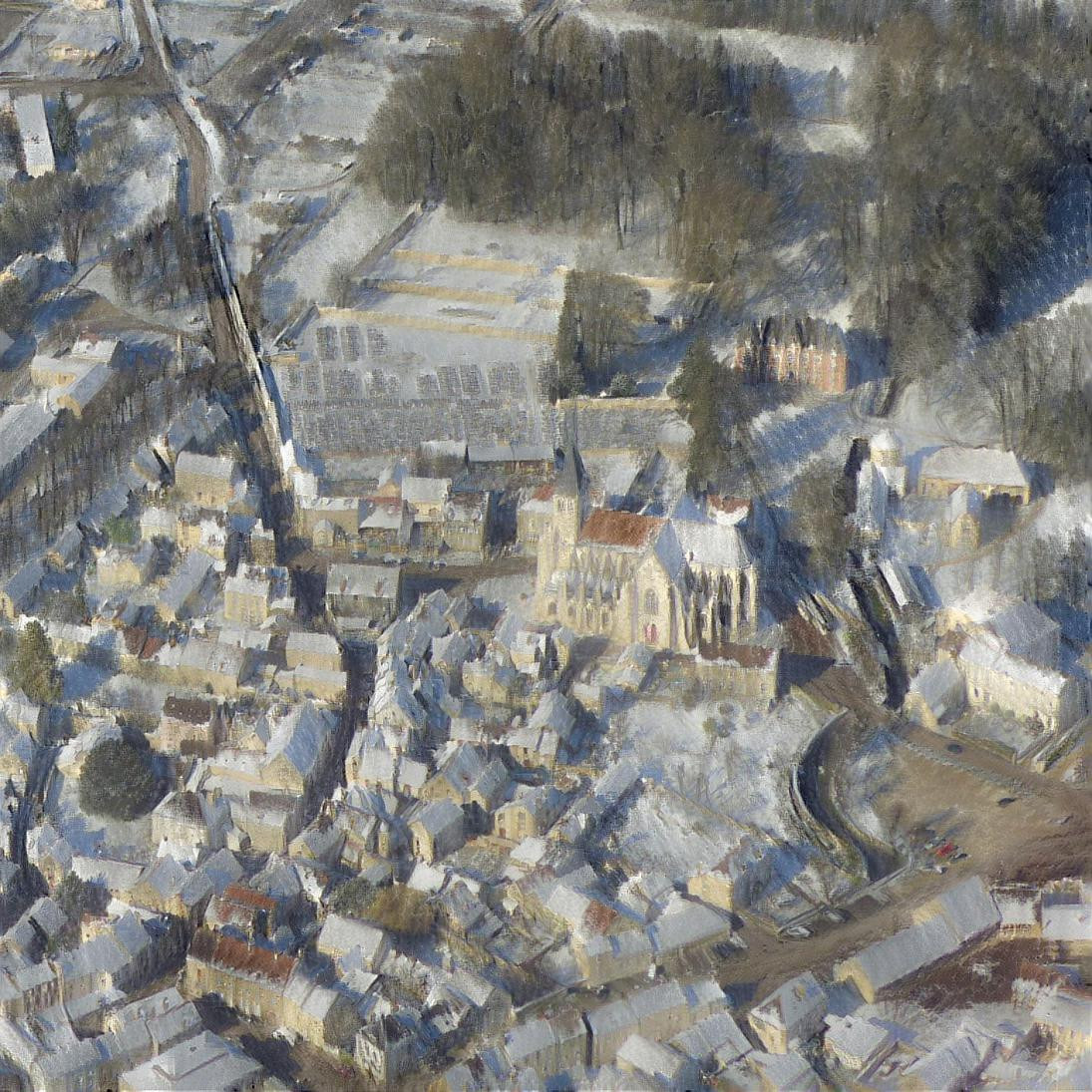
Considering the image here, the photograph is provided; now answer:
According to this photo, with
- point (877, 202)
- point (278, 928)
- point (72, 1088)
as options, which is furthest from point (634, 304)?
point (72, 1088)

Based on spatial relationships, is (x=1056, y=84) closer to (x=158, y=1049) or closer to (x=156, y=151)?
(x=156, y=151)

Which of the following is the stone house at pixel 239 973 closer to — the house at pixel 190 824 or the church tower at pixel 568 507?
the house at pixel 190 824

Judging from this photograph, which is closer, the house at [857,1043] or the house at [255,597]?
the house at [857,1043]

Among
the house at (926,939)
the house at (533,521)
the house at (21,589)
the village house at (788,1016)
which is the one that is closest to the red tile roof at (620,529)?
the house at (533,521)

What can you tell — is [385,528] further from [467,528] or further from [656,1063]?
[656,1063]

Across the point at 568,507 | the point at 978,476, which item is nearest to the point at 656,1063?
the point at 568,507

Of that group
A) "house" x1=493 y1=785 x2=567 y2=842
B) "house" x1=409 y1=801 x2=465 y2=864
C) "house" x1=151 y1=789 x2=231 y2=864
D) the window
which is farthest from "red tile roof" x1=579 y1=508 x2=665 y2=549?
the window

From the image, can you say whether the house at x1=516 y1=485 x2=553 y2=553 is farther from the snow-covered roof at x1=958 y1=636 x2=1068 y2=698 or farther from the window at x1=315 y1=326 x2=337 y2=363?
the snow-covered roof at x1=958 y1=636 x2=1068 y2=698
